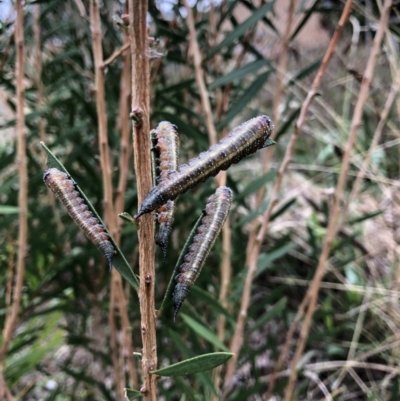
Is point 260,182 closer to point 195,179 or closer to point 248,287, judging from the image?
point 248,287

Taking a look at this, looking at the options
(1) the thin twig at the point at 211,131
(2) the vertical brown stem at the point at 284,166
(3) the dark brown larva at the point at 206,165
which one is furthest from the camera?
(1) the thin twig at the point at 211,131

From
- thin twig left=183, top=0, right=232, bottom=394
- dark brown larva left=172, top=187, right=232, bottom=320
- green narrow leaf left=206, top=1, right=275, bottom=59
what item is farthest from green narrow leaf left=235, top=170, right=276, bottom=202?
dark brown larva left=172, top=187, right=232, bottom=320

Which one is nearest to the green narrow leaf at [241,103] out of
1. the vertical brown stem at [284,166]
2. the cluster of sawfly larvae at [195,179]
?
the vertical brown stem at [284,166]

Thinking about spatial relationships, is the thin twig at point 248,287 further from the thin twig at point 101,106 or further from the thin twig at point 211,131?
the thin twig at point 101,106

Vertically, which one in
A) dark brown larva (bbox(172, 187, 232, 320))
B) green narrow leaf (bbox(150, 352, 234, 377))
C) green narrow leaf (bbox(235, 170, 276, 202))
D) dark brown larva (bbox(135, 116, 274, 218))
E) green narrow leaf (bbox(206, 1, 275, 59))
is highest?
green narrow leaf (bbox(206, 1, 275, 59))

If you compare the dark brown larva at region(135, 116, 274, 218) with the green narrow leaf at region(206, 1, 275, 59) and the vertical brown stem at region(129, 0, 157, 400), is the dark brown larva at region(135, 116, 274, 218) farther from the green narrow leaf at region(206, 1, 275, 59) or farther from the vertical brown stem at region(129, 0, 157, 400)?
the green narrow leaf at region(206, 1, 275, 59)

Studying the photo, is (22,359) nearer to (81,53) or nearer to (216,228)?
(81,53)
